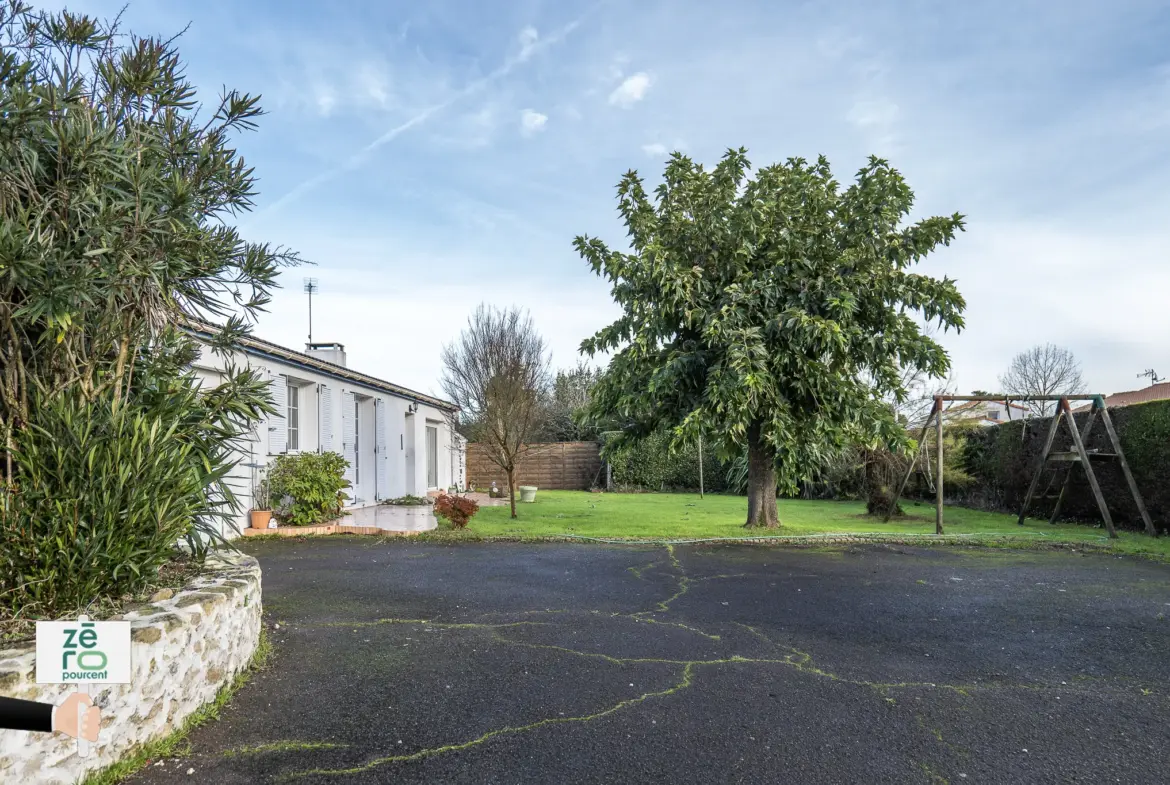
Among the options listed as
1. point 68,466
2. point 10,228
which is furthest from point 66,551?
point 10,228

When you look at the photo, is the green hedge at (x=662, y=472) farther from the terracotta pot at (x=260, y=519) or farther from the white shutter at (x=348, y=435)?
the terracotta pot at (x=260, y=519)

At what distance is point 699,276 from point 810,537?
14.8 feet

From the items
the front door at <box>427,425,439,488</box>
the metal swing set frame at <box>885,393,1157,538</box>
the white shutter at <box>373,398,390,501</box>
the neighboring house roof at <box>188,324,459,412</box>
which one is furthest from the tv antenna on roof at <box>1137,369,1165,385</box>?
the white shutter at <box>373,398,390,501</box>

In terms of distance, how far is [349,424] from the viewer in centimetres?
1402

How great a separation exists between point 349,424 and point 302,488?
3248 mm

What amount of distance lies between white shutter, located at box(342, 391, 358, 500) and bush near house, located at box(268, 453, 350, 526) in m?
2.23

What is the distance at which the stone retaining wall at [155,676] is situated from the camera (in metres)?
2.63

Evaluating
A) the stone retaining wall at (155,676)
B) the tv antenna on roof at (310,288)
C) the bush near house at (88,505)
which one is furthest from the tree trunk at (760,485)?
the tv antenna on roof at (310,288)

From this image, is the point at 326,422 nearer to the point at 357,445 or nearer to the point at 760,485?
the point at 357,445

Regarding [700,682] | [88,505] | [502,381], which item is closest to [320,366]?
[502,381]

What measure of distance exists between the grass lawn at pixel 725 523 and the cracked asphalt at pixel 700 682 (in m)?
3.28

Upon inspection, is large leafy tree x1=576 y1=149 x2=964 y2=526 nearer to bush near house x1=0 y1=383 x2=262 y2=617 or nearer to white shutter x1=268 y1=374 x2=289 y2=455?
white shutter x1=268 y1=374 x2=289 y2=455

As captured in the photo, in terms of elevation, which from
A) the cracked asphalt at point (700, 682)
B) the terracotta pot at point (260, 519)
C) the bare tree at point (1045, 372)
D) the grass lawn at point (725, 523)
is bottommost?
the grass lawn at point (725, 523)

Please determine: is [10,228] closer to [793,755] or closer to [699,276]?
[793,755]
